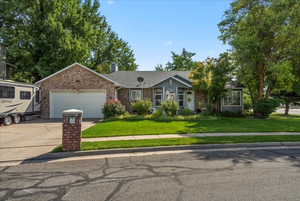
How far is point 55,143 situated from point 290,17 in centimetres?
2196

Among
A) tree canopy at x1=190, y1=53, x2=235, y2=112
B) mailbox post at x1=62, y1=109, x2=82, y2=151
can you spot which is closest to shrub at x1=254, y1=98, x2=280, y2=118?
tree canopy at x1=190, y1=53, x2=235, y2=112

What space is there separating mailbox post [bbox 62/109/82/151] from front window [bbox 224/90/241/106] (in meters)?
19.1

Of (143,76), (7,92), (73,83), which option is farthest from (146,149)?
(143,76)

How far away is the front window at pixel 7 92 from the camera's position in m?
13.6

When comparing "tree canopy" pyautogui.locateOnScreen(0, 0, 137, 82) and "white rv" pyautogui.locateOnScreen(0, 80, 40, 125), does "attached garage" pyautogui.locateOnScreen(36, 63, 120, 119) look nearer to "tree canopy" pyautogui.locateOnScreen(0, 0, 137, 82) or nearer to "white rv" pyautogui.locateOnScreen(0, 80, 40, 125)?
"white rv" pyautogui.locateOnScreen(0, 80, 40, 125)

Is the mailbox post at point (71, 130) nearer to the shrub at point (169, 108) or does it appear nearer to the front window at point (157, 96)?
the shrub at point (169, 108)

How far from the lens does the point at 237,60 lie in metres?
19.8

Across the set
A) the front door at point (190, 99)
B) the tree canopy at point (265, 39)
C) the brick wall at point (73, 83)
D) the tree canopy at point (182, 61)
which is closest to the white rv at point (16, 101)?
the brick wall at point (73, 83)

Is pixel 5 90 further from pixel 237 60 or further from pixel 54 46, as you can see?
pixel 237 60

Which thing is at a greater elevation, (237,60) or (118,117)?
(237,60)

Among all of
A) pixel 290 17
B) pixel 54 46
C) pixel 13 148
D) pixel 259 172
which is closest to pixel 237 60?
pixel 290 17

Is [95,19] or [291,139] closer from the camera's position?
[291,139]

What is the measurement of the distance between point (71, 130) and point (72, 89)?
41.3 ft

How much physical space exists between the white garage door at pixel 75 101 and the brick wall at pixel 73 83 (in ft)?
1.59
